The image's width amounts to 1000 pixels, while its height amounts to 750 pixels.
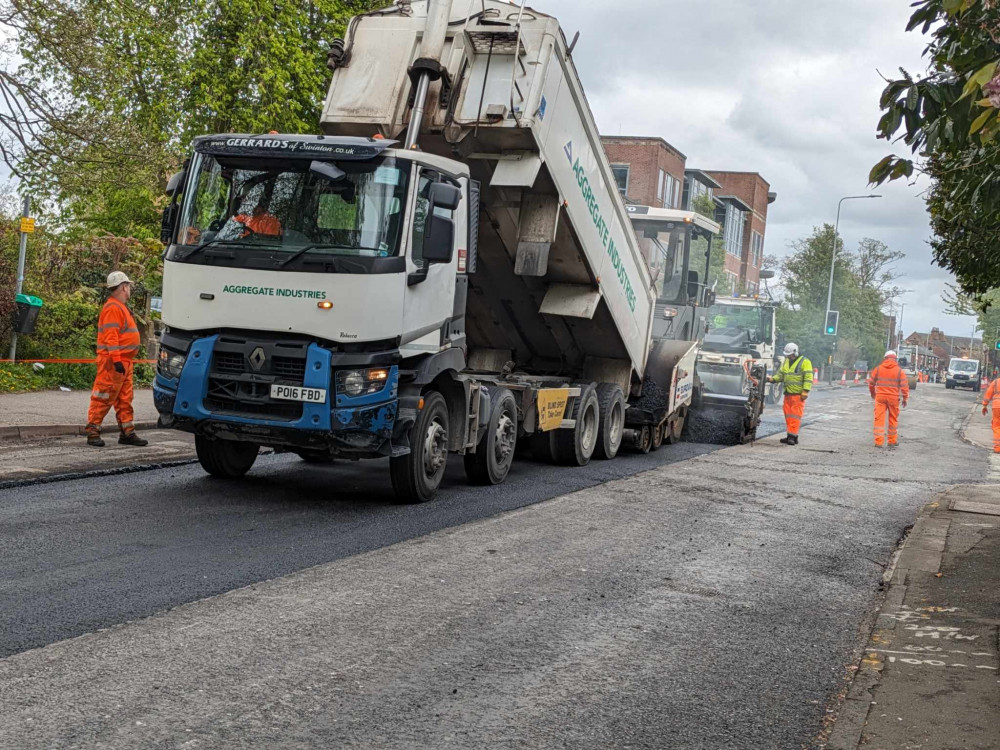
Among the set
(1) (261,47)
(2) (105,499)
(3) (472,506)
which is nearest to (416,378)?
(3) (472,506)

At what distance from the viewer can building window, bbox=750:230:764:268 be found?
7502 centimetres

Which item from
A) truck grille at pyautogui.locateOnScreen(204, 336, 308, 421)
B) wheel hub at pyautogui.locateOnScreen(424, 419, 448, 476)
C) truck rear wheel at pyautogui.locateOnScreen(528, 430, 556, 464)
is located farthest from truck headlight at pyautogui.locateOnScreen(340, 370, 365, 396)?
truck rear wheel at pyautogui.locateOnScreen(528, 430, 556, 464)

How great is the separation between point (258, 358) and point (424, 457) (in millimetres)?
1663

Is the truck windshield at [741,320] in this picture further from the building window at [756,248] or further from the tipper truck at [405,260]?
the building window at [756,248]

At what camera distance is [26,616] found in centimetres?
512

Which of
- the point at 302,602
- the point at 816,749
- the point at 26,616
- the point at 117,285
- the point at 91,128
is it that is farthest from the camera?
the point at 91,128

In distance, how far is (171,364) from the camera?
854cm

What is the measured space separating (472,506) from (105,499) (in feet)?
9.37

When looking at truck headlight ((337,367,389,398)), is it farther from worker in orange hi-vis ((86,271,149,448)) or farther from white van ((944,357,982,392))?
white van ((944,357,982,392))

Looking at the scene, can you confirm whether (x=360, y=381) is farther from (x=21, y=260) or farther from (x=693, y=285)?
(x=693, y=285)

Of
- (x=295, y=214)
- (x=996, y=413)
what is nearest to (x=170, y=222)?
(x=295, y=214)

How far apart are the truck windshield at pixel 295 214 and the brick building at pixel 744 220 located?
59729 millimetres

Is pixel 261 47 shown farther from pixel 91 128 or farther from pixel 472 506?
pixel 472 506

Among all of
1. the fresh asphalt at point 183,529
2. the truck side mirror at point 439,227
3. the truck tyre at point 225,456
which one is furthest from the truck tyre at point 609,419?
the truck side mirror at point 439,227
